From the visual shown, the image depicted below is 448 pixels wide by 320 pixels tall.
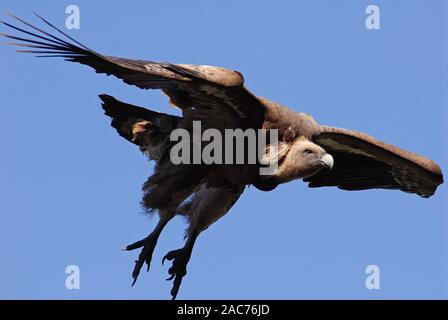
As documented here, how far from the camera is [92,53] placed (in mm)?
14156

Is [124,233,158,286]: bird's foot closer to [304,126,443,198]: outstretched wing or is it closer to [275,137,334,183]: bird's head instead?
[275,137,334,183]: bird's head

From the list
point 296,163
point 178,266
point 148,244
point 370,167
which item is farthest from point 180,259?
point 370,167

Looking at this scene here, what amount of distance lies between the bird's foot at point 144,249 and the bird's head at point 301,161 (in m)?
1.86

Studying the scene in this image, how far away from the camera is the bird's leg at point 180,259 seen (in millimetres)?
16359

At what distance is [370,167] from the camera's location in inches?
700

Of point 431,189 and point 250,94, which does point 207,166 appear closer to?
point 250,94

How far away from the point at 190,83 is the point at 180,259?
272cm

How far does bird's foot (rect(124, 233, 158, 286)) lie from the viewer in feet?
53.1

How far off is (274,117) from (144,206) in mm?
1924

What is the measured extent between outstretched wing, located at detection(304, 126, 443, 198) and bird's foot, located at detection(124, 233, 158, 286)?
2.38 metres

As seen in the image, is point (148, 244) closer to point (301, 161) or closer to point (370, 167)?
point (301, 161)

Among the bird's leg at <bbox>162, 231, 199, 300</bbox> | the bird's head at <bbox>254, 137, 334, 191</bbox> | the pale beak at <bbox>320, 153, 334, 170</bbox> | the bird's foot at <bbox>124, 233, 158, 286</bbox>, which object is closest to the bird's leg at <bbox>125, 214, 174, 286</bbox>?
the bird's foot at <bbox>124, 233, 158, 286</bbox>

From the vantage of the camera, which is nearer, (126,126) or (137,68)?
(137,68)

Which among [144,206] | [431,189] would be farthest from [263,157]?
[431,189]
